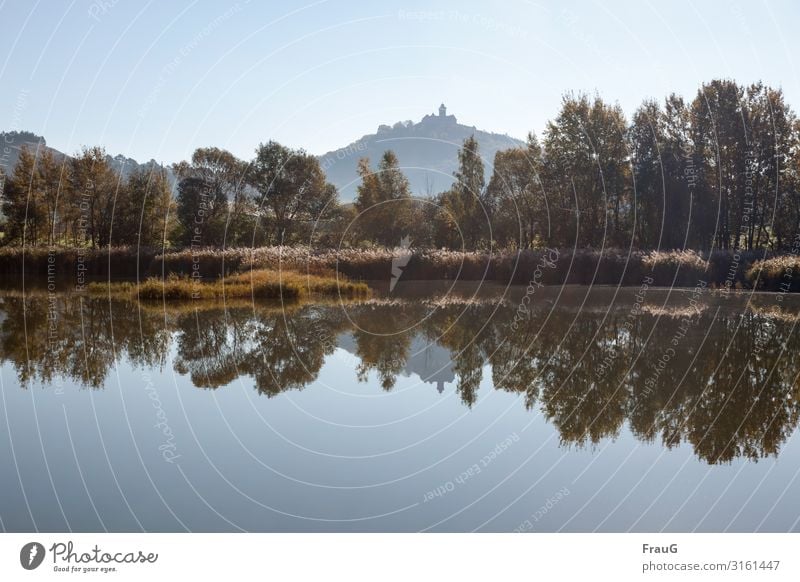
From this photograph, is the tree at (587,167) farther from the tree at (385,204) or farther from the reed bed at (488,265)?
the reed bed at (488,265)

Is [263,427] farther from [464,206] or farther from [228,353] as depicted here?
[464,206]

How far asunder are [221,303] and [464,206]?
2063 cm

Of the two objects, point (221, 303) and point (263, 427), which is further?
point (221, 303)

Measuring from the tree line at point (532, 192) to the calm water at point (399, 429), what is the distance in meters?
19.5

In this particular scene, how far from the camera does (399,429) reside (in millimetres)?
6531

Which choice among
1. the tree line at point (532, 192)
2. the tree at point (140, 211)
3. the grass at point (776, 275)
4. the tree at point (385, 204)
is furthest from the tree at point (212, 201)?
the grass at point (776, 275)

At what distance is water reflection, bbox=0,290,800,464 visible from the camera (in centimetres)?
680

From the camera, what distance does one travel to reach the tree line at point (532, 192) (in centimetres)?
3139

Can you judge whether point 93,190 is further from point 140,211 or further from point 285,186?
point 285,186

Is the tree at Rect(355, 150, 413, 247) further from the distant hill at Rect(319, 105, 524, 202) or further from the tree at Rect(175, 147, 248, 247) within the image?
the distant hill at Rect(319, 105, 524, 202)

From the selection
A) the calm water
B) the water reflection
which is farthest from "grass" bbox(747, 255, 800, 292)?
the calm water

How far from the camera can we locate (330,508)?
4.72m

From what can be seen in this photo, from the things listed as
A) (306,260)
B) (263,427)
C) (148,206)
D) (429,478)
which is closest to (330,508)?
A: (429,478)

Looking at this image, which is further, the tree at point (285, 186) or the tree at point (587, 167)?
the tree at point (285, 186)
